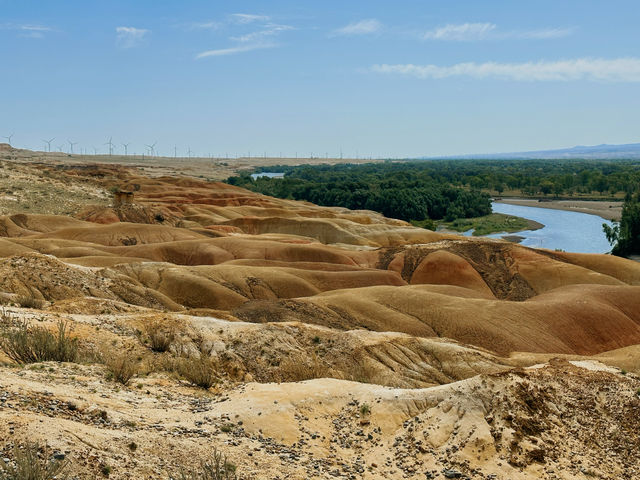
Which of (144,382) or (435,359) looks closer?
(144,382)

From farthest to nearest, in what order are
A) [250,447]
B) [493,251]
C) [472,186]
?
[472,186]
[493,251]
[250,447]

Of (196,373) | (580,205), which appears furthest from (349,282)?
(580,205)

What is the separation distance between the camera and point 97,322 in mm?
20750

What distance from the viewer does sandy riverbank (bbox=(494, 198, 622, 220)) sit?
125m

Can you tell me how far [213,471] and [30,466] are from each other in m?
3.11

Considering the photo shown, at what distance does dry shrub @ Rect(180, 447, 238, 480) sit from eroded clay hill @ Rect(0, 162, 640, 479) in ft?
0.93

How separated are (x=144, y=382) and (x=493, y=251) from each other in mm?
45673

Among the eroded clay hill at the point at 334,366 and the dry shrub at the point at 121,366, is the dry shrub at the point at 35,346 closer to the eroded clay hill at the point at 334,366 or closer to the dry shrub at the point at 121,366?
the dry shrub at the point at 121,366

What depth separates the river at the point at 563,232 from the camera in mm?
89188

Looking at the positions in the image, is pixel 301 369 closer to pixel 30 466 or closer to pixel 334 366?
pixel 334 366

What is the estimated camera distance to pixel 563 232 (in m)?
102

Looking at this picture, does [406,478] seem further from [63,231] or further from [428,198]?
[428,198]

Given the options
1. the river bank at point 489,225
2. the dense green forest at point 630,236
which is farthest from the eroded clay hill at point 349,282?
the river bank at point 489,225

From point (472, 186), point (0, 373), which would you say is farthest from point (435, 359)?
point (472, 186)
